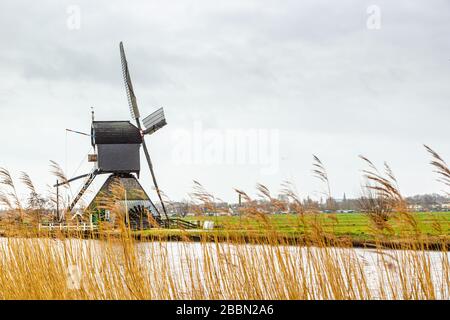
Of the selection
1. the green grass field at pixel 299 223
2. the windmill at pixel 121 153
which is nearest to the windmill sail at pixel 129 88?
the windmill at pixel 121 153

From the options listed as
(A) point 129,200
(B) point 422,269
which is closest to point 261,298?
(B) point 422,269

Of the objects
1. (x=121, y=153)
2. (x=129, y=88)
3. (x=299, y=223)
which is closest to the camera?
(x=299, y=223)

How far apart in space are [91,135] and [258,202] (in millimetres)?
26787

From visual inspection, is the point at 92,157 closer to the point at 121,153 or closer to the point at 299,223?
the point at 121,153

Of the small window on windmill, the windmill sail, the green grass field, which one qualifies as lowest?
the green grass field

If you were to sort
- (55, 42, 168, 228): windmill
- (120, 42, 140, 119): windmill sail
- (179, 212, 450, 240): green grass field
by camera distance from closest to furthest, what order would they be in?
(179, 212, 450, 240): green grass field, (55, 42, 168, 228): windmill, (120, 42, 140, 119): windmill sail

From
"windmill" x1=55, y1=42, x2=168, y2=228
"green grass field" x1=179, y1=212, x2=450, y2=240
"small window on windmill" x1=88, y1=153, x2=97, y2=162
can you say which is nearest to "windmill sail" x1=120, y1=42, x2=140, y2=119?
"windmill" x1=55, y1=42, x2=168, y2=228

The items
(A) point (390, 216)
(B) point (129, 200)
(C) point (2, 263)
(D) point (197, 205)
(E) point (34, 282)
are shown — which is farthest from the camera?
(B) point (129, 200)

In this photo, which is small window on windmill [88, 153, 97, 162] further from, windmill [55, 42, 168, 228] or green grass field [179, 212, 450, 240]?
green grass field [179, 212, 450, 240]

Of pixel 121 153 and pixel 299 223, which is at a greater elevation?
pixel 121 153

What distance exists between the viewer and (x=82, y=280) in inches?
206

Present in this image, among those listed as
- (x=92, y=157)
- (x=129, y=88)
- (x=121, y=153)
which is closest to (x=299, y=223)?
(x=121, y=153)

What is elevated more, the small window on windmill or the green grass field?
the small window on windmill
